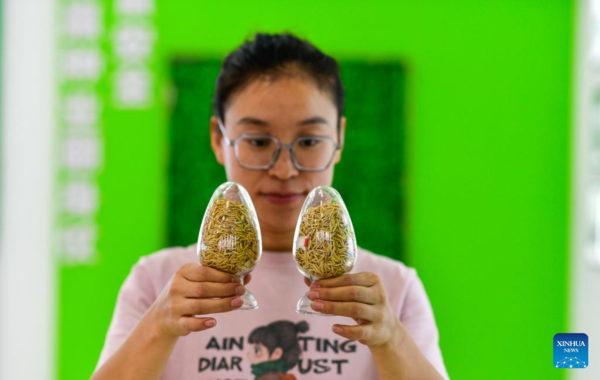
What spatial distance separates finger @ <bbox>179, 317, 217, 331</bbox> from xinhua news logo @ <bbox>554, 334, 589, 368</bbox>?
0.74m

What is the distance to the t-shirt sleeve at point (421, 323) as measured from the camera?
97cm

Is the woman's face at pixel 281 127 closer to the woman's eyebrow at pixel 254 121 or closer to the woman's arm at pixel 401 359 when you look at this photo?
the woman's eyebrow at pixel 254 121

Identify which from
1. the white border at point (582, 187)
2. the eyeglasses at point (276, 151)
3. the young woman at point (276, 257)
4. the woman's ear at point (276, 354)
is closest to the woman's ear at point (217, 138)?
the young woman at point (276, 257)

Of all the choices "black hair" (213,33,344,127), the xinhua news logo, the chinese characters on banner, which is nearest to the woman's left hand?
"black hair" (213,33,344,127)

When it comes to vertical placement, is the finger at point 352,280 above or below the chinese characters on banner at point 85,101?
below

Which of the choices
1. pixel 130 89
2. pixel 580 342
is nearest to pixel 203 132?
pixel 130 89

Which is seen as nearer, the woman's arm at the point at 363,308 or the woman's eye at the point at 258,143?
the woman's arm at the point at 363,308

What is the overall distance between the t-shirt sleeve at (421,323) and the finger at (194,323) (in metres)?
0.40

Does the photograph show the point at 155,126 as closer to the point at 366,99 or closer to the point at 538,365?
the point at 366,99

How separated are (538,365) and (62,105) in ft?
8.11

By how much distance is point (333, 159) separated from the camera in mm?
971

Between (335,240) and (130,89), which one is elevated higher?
(130,89)

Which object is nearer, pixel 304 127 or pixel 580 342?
pixel 304 127

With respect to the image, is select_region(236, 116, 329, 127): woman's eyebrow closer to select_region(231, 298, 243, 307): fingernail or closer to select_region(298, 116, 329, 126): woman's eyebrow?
select_region(298, 116, 329, 126): woman's eyebrow
